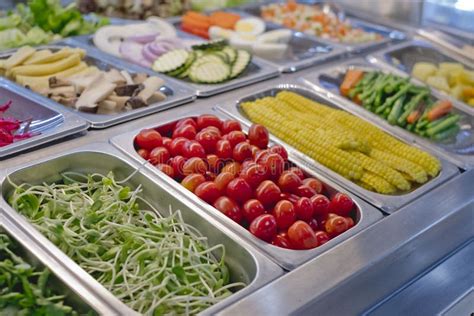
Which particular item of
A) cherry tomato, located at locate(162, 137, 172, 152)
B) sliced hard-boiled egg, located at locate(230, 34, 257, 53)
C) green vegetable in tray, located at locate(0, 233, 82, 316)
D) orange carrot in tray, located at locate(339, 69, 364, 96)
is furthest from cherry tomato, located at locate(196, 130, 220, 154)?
sliced hard-boiled egg, located at locate(230, 34, 257, 53)

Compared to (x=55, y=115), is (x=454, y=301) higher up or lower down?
lower down

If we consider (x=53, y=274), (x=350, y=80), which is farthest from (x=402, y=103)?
(x=53, y=274)

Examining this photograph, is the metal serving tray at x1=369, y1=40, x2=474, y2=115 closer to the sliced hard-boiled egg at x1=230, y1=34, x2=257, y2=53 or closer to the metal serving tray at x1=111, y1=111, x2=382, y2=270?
the sliced hard-boiled egg at x1=230, y1=34, x2=257, y2=53

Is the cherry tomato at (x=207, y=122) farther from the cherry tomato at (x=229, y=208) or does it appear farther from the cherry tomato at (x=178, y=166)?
the cherry tomato at (x=229, y=208)

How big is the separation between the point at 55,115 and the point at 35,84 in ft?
1.06

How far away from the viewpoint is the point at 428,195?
2.04 m

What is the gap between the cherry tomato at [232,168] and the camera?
2.01 m

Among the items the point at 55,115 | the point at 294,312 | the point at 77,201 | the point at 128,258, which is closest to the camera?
the point at 294,312

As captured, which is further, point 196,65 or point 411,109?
point 196,65

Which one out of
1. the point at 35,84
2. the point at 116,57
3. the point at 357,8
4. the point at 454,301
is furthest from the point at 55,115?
the point at 357,8

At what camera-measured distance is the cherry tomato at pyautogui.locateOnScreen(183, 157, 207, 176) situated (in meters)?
1.99

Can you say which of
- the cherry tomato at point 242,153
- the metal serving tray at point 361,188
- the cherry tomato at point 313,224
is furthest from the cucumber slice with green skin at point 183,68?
the cherry tomato at point 313,224

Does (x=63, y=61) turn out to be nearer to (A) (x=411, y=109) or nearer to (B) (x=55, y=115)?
(B) (x=55, y=115)

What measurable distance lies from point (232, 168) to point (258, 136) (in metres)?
0.19
